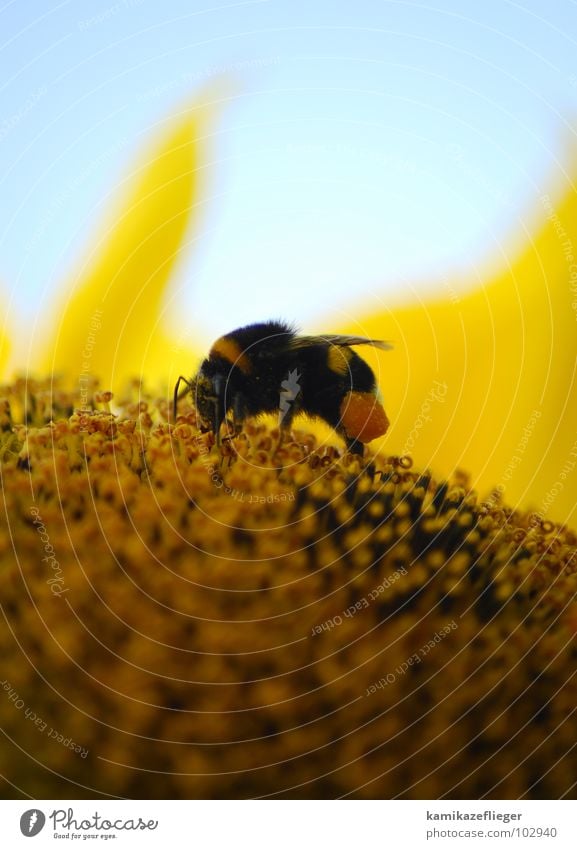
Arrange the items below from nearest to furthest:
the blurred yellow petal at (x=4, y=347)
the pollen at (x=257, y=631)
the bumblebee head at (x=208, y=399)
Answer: the pollen at (x=257, y=631) → the bumblebee head at (x=208, y=399) → the blurred yellow petal at (x=4, y=347)

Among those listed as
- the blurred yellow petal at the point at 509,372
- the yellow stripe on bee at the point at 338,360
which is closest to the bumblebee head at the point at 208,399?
Answer: the yellow stripe on bee at the point at 338,360

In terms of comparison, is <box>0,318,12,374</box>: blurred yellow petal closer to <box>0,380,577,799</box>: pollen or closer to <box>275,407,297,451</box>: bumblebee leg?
<box>0,380,577,799</box>: pollen

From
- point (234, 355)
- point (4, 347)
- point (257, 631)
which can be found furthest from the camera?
point (4, 347)

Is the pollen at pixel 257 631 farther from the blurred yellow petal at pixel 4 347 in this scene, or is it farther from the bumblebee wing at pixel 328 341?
the blurred yellow petal at pixel 4 347

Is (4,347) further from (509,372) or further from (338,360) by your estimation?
(509,372)

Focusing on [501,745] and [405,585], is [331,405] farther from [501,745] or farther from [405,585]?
[501,745]

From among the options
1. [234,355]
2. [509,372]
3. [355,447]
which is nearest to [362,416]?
[355,447]

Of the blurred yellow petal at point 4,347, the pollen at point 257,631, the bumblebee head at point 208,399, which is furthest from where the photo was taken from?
the blurred yellow petal at point 4,347
